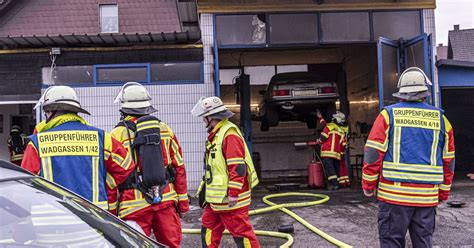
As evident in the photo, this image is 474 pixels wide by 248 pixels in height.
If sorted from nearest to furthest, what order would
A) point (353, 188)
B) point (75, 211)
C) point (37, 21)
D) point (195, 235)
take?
point (75, 211)
point (195, 235)
point (353, 188)
point (37, 21)

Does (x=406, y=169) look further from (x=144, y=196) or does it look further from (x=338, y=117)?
(x=338, y=117)

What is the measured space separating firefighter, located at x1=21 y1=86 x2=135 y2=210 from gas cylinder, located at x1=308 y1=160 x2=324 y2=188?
25.6ft

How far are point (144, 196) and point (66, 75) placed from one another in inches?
290

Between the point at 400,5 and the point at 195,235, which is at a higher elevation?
the point at 400,5

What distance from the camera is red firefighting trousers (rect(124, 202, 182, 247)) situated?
4117 millimetres

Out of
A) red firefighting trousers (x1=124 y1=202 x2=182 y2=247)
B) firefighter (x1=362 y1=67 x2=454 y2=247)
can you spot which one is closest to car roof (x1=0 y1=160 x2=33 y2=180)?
red firefighting trousers (x1=124 y1=202 x2=182 y2=247)

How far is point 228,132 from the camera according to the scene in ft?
15.8

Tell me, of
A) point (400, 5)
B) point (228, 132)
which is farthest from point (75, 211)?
point (400, 5)

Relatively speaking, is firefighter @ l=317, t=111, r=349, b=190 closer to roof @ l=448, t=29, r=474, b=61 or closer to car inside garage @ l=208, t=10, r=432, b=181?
car inside garage @ l=208, t=10, r=432, b=181

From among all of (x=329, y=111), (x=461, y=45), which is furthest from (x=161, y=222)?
(x=461, y=45)

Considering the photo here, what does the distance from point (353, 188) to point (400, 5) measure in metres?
4.12

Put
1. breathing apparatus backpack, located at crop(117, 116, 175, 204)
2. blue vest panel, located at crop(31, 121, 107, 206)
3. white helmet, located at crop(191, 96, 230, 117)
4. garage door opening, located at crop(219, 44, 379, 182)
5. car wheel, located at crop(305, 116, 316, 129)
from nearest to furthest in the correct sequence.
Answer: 1. blue vest panel, located at crop(31, 121, 107, 206)
2. breathing apparatus backpack, located at crop(117, 116, 175, 204)
3. white helmet, located at crop(191, 96, 230, 117)
4. car wheel, located at crop(305, 116, 316, 129)
5. garage door opening, located at crop(219, 44, 379, 182)

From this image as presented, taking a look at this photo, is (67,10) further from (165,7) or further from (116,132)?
(116,132)

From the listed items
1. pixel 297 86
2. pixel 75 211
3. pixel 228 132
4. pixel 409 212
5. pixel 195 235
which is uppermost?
pixel 297 86
